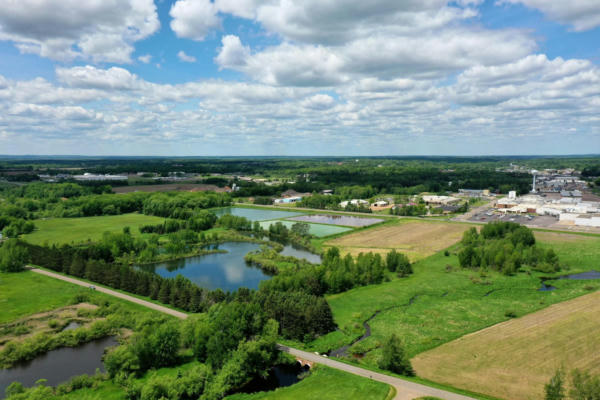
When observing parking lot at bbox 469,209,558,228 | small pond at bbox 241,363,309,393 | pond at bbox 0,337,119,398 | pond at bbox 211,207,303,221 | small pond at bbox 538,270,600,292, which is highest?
parking lot at bbox 469,209,558,228

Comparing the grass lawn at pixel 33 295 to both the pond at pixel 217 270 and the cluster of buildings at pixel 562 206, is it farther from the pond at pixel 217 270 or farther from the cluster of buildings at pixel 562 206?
the cluster of buildings at pixel 562 206

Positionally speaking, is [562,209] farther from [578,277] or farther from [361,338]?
[361,338]

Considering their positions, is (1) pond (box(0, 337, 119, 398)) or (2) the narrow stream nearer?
(1) pond (box(0, 337, 119, 398))

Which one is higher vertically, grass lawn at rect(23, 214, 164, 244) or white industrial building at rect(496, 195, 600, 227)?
white industrial building at rect(496, 195, 600, 227)

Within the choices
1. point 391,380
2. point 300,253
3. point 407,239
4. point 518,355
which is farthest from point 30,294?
point 407,239

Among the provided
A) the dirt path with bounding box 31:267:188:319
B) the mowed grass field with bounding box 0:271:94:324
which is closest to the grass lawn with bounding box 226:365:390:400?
the dirt path with bounding box 31:267:188:319

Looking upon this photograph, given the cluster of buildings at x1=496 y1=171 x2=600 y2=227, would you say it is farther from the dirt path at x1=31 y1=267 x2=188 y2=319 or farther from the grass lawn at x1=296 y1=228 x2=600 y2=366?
the dirt path at x1=31 y1=267 x2=188 y2=319

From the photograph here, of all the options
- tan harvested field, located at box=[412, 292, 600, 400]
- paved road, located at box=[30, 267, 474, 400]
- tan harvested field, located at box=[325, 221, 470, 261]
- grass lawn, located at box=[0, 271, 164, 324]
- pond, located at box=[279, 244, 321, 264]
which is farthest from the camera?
tan harvested field, located at box=[325, 221, 470, 261]
